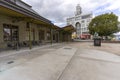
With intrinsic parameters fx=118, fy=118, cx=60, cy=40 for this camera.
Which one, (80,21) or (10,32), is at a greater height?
(80,21)

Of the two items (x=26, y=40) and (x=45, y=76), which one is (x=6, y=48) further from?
(x=45, y=76)

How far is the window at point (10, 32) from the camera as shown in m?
10.0

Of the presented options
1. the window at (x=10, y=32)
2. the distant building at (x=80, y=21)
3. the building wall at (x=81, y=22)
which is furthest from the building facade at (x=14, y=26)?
the building wall at (x=81, y=22)

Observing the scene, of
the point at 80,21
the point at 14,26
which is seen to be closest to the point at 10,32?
the point at 14,26

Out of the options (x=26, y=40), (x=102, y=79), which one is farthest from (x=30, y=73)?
(x=26, y=40)

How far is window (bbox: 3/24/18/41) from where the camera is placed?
1004cm

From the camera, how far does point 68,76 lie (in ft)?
14.0

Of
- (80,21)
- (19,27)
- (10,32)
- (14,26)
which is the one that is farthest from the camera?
(80,21)

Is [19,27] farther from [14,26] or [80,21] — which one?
[80,21]

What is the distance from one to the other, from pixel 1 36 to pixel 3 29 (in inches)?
25.1

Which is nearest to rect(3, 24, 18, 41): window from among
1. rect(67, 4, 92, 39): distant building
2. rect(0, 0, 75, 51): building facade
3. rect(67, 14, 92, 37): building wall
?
rect(0, 0, 75, 51): building facade

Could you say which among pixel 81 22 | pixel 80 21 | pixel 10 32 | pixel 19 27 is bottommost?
pixel 10 32

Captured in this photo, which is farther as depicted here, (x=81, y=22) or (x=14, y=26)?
(x=81, y=22)

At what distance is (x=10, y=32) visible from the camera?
10664mm
